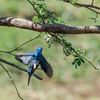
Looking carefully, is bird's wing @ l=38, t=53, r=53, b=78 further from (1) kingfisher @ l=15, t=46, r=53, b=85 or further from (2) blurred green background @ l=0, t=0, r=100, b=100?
(2) blurred green background @ l=0, t=0, r=100, b=100

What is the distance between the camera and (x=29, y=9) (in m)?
7.95

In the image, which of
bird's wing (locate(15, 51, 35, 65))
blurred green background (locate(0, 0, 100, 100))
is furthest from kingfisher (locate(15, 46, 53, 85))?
blurred green background (locate(0, 0, 100, 100))

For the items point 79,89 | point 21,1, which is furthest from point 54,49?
point 21,1

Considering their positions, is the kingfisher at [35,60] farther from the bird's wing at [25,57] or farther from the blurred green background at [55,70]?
the blurred green background at [55,70]

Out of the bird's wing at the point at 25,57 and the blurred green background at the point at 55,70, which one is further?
the blurred green background at the point at 55,70

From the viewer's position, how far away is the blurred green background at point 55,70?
6102 mm

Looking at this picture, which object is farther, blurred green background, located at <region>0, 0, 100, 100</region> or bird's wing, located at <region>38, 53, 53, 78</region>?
blurred green background, located at <region>0, 0, 100, 100</region>

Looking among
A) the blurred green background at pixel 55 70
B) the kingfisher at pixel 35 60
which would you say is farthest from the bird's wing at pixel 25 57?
the blurred green background at pixel 55 70

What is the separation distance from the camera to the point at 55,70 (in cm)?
671

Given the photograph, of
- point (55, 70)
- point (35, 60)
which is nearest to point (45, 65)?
point (35, 60)

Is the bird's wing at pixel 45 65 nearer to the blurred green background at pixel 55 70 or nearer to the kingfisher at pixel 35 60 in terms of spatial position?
the kingfisher at pixel 35 60

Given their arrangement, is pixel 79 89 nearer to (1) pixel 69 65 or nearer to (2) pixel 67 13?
(1) pixel 69 65

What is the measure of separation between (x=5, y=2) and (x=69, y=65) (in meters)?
2.41

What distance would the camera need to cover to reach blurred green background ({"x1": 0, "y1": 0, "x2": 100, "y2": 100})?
6102 millimetres
